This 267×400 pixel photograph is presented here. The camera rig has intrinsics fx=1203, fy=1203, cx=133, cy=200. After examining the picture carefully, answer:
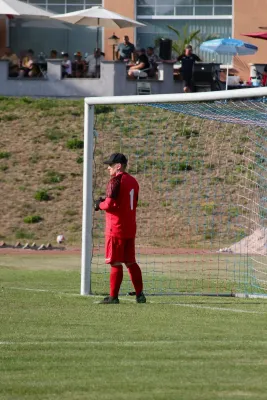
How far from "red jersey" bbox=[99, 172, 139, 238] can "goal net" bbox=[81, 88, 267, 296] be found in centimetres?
165

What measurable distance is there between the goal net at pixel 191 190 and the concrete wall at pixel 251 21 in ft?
25.9

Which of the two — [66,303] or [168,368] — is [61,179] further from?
[168,368]

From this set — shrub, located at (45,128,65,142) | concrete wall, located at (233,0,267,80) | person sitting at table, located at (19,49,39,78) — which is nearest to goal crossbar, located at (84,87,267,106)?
shrub, located at (45,128,65,142)

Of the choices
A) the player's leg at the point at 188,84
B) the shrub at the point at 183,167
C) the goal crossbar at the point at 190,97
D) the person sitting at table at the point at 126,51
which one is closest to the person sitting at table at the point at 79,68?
the person sitting at table at the point at 126,51

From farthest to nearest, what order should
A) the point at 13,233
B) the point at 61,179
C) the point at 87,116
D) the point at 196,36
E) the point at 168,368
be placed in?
1. the point at 196,36
2. the point at 61,179
3. the point at 13,233
4. the point at 87,116
5. the point at 168,368

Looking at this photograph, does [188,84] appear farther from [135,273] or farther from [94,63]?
[135,273]

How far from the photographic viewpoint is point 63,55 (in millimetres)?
37219

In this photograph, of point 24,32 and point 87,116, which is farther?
point 24,32

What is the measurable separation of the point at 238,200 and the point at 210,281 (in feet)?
26.4

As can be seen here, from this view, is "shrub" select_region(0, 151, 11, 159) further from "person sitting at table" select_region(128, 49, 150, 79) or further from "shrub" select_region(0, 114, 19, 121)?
"person sitting at table" select_region(128, 49, 150, 79)

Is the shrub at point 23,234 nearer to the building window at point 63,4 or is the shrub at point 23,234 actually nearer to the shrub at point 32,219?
the shrub at point 32,219

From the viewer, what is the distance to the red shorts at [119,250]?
1418 cm

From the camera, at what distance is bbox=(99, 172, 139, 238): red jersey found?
14.1m

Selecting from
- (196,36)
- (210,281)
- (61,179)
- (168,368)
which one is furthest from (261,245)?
(196,36)
